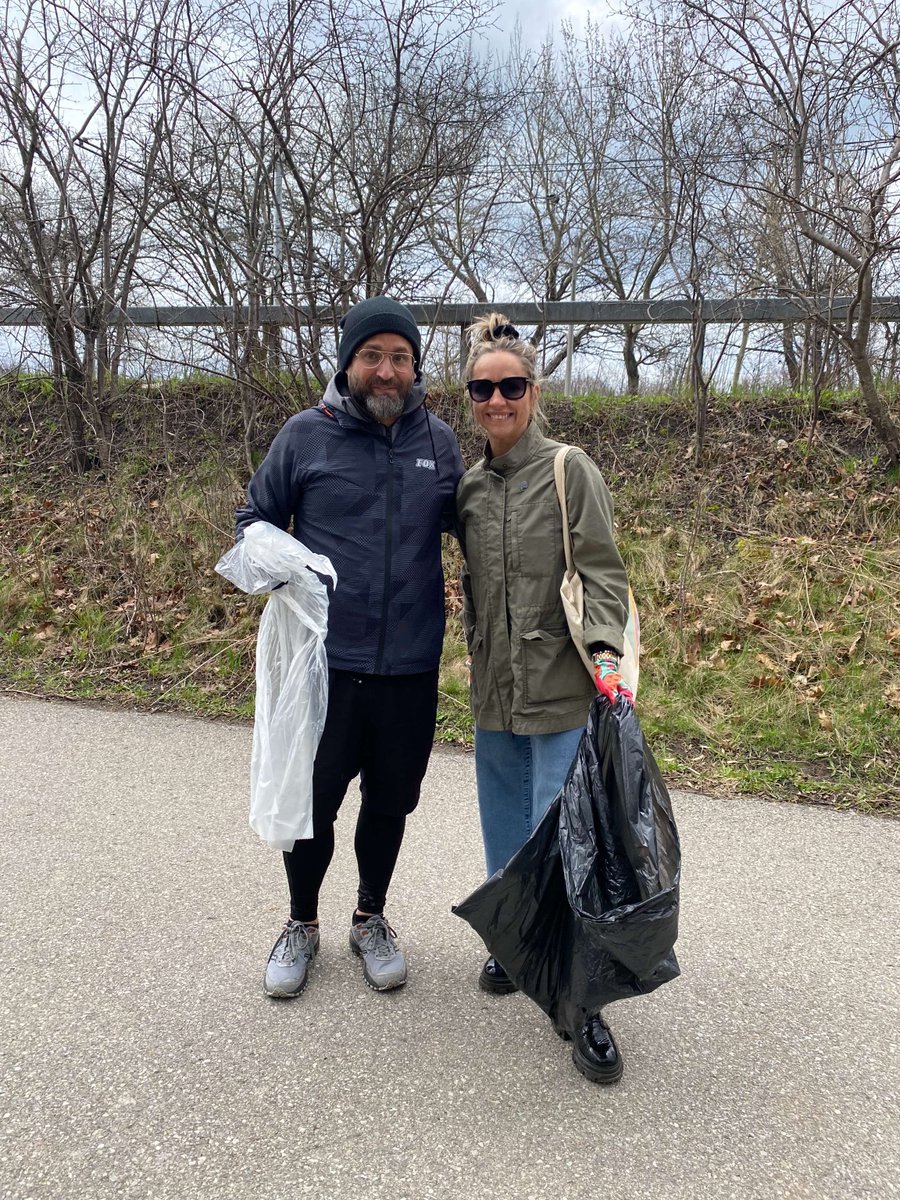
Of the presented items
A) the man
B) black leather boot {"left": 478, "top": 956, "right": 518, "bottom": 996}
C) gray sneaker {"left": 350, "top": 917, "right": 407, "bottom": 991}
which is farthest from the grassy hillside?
the man

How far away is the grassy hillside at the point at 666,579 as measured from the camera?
14.0ft

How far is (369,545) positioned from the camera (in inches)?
95.0

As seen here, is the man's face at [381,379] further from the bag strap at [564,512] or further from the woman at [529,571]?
the bag strap at [564,512]

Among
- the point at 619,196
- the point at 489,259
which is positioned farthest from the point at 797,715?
the point at 619,196

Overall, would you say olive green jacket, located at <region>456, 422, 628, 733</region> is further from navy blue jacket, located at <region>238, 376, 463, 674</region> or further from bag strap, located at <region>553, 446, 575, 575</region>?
navy blue jacket, located at <region>238, 376, 463, 674</region>

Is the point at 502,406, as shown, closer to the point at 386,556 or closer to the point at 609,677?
the point at 386,556

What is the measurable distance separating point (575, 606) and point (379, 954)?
1.27m

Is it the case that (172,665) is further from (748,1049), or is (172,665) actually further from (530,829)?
(748,1049)

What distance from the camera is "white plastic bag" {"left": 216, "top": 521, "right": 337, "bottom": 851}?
2369 millimetres

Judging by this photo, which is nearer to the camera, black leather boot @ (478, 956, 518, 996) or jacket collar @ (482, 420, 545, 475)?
jacket collar @ (482, 420, 545, 475)

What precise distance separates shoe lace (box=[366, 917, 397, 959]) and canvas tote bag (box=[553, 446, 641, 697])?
3.63ft

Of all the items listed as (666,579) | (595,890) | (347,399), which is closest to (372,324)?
(347,399)

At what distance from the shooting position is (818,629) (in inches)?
195

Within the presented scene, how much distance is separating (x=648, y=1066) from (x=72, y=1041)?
5.12 ft
